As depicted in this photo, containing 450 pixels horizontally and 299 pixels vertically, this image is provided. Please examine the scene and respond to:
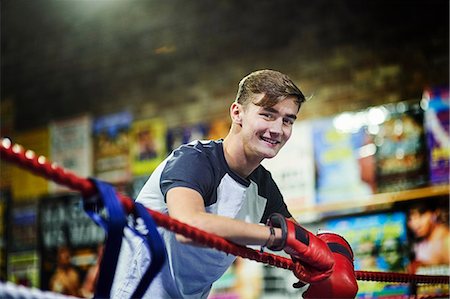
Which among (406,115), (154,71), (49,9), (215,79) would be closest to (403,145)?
(406,115)

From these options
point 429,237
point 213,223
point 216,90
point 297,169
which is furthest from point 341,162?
point 213,223

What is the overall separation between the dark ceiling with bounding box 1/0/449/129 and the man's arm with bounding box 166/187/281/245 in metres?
2.67

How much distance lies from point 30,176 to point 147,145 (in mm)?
984

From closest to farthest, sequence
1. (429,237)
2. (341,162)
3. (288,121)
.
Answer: (288,121)
(429,237)
(341,162)

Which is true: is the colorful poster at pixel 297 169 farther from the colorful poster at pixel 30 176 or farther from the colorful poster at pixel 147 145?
the colorful poster at pixel 30 176

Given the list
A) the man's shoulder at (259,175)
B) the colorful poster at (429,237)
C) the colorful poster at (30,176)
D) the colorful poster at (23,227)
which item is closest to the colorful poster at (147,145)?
the colorful poster at (30,176)

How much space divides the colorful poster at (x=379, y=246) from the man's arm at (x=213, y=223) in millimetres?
2144

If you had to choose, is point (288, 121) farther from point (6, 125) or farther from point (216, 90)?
point (6, 125)

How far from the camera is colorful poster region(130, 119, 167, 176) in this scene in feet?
14.5

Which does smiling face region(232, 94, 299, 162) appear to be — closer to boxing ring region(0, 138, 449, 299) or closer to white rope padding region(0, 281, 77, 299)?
A: boxing ring region(0, 138, 449, 299)

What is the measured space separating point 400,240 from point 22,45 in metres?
3.14

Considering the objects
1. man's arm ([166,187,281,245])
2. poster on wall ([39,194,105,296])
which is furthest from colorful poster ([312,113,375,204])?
man's arm ([166,187,281,245])

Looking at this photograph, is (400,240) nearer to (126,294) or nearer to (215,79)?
(215,79)

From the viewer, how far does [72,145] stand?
4895 mm
